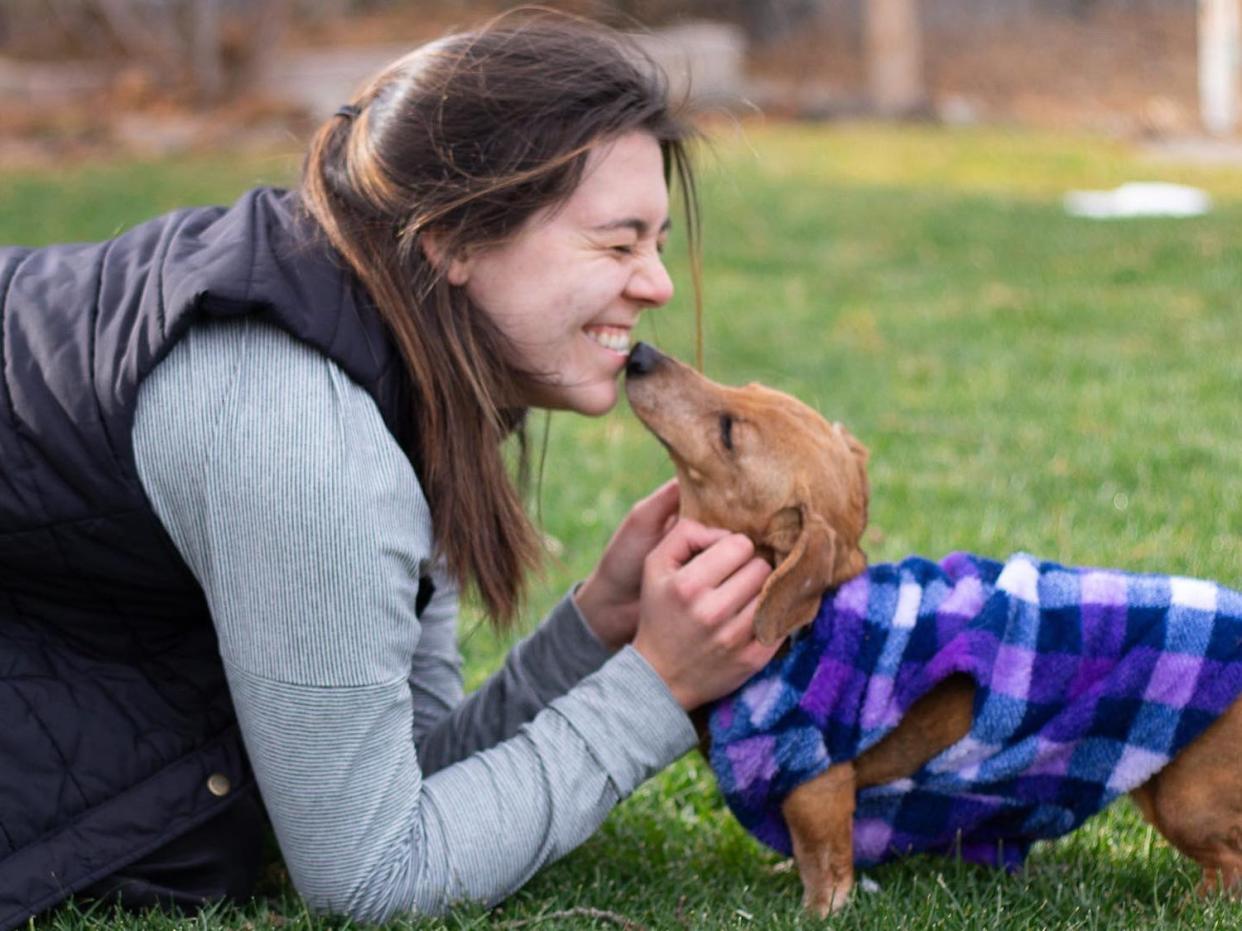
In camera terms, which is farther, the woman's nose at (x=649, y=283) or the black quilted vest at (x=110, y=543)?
the woman's nose at (x=649, y=283)

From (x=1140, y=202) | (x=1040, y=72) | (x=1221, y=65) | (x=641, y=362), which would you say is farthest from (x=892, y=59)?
(x=641, y=362)

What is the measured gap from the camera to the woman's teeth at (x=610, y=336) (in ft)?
10.4

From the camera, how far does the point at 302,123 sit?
50.8 feet

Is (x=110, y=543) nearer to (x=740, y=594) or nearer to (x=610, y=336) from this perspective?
(x=610, y=336)

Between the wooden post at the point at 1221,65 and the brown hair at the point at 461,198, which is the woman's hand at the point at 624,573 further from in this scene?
the wooden post at the point at 1221,65

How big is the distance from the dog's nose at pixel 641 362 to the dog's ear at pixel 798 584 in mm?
522

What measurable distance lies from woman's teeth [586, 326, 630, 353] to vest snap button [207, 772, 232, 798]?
1057mm

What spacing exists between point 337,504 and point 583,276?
26.4 inches

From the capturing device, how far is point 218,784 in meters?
2.99

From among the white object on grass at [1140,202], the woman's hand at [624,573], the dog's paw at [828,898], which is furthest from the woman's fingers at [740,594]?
the white object on grass at [1140,202]

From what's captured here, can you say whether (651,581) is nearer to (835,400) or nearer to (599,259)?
(599,259)

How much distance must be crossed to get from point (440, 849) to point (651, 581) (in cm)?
63

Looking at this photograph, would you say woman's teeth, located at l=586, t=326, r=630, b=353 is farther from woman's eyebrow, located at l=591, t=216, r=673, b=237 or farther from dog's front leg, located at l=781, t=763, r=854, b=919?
dog's front leg, located at l=781, t=763, r=854, b=919

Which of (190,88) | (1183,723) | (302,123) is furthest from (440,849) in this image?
(190,88)
